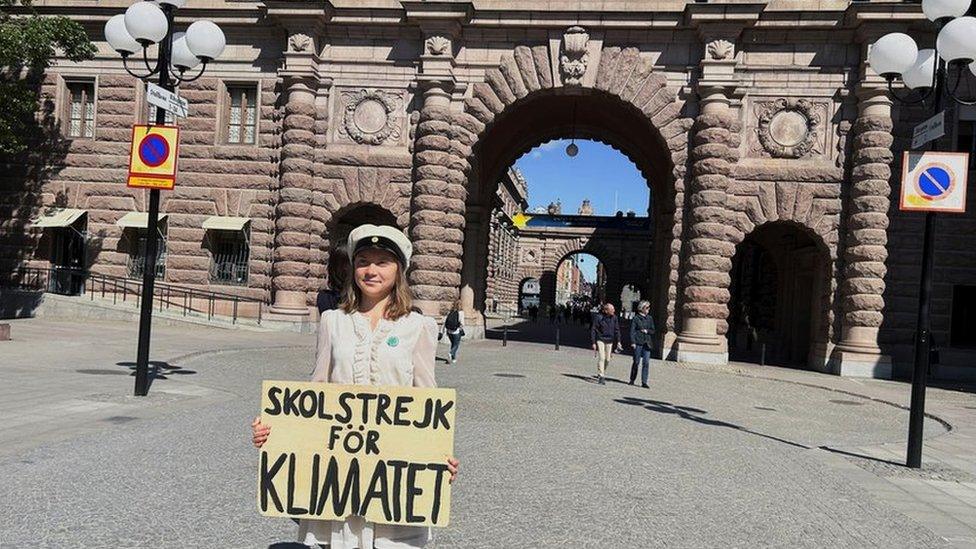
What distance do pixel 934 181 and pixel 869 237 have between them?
13500 millimetres

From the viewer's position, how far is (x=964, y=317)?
23062mm

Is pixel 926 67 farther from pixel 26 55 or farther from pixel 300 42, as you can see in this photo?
pixel 26 55

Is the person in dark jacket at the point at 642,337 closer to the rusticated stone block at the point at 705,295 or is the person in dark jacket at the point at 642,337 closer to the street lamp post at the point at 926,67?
the rusticated stone block at the point at 705,295

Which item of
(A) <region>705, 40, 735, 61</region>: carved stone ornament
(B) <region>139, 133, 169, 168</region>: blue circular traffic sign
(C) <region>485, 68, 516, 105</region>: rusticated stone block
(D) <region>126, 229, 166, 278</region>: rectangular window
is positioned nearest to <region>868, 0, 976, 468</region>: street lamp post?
(B) <region>139, 133, 169, 168</region>: blue circular traffic sign

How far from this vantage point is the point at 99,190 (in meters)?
25.8

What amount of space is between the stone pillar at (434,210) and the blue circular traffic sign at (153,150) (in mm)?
13052

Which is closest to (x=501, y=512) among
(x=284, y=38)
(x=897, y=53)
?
(x=897, y=53)

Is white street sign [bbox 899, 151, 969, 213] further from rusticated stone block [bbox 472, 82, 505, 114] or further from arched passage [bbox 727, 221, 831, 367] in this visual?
rusticated stone block [bbox 472, 82, 505, 114]

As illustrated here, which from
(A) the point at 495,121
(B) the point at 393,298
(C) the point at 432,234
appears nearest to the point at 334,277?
(B) the point at 393,298

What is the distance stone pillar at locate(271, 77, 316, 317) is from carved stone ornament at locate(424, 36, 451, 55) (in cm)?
372

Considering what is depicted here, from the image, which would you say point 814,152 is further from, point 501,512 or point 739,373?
point 501,512

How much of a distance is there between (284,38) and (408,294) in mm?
23059

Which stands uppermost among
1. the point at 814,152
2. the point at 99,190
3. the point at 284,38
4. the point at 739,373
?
the point at 284,38

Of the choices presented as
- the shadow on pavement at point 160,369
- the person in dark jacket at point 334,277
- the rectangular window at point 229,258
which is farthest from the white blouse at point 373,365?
the rectangular window at point 229,258
